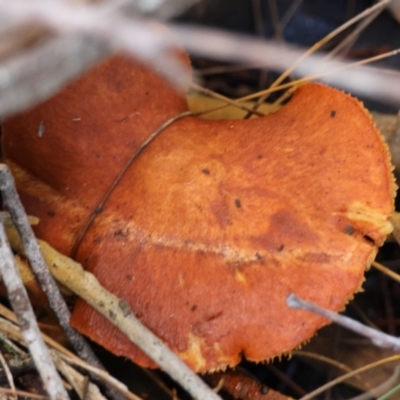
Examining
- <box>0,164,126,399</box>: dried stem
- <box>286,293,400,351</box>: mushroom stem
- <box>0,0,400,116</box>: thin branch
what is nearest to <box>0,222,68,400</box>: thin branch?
<box>0,164,126,399</box>: dried stem

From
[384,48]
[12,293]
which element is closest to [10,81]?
[12,293]

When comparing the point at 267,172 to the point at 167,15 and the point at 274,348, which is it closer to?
the point at 274,348

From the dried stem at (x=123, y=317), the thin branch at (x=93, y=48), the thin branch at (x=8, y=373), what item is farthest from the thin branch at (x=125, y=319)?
the thin branch at (x=93, y=48)

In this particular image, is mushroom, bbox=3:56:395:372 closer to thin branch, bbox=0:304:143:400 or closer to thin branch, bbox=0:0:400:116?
thin branch, bbox=0:304:143:400

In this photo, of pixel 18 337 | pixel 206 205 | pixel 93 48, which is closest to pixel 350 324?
pixel 206 205

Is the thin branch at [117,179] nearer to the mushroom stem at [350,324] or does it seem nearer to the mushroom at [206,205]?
the mushroom at [206,205]
